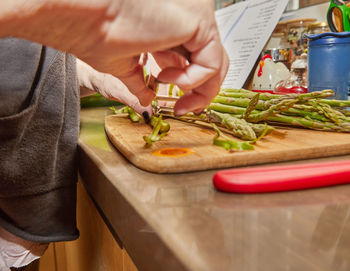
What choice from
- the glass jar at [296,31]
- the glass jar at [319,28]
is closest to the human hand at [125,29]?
the glass jar at [319,28]

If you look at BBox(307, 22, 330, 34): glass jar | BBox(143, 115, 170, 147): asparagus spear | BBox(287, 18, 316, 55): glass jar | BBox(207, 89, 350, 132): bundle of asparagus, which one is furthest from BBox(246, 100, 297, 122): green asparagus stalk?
BBox(287, 18, 316, 55): glass jar

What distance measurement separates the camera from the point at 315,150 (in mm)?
565

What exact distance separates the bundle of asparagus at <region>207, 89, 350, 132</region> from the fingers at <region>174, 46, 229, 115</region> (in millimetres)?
272

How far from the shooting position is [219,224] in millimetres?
335

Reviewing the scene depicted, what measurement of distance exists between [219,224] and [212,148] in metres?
0.25

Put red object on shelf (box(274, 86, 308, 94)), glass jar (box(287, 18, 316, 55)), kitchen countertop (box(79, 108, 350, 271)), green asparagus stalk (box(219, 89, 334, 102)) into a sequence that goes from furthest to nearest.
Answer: glass jar (box(287, 18, 316, 55)) < red object on shelf (box(274, 86, 308, 94)) < green asparagus stalk (box(219, 89, 334, 102)) < kitchen countertop (box(79, 108, 350, 271))

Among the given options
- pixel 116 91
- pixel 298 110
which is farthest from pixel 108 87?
pixel 298 110

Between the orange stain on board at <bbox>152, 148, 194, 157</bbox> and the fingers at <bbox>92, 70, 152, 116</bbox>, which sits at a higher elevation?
the fingers at <bbox>92, 70, 152, 116</bbox>

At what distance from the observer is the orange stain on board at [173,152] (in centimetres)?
53

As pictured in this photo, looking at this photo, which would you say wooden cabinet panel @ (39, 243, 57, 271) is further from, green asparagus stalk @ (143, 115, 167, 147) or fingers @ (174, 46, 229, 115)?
fingers @ (174, 46, 229, 115)

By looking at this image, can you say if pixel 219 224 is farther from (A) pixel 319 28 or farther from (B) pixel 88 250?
(A) pixel 319 28

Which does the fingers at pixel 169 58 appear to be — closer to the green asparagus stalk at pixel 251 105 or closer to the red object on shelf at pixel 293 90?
the green asparagus stalk at pixel 251 105

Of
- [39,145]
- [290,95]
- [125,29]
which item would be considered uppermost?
[125,29]

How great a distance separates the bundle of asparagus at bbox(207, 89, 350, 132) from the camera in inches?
27.5
